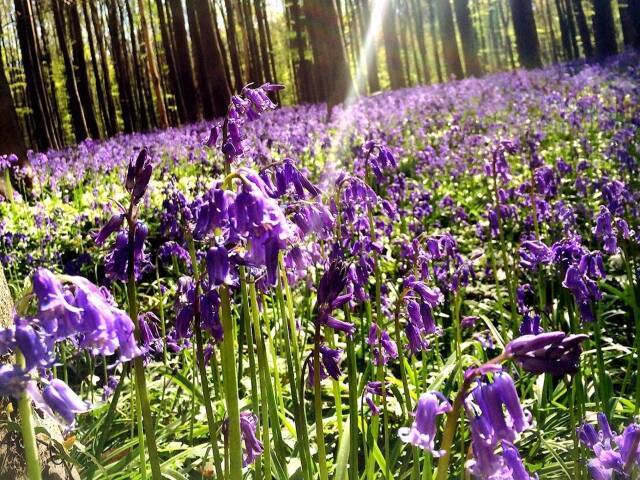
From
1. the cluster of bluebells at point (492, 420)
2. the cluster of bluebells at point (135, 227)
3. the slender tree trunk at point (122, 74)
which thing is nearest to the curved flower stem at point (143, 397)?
the cluster of bluebells at point (135, 227)

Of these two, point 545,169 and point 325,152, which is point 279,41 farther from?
point 545,169

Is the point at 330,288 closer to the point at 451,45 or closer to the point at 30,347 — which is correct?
the point at 30,347

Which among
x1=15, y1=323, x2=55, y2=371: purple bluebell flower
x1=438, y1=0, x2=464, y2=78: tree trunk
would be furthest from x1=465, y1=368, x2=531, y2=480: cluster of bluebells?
x1=438, y1=0, x2=464, y2=78: tree trunk

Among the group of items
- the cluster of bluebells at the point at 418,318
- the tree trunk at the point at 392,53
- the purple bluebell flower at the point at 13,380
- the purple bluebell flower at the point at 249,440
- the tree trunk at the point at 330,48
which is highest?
the tree trunk at the point at 392,53

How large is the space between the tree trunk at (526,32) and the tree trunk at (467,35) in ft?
8.44

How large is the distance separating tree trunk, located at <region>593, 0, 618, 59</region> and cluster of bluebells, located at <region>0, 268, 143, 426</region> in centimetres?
2539

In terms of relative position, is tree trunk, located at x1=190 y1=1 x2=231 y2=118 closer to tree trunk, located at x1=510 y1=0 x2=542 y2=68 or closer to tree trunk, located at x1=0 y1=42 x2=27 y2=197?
tree trunk, located at x1=510 y1=0 x2=542 y2=68

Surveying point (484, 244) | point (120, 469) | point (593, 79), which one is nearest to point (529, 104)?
point (593, 79)

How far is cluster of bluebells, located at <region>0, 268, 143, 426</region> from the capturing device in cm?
101

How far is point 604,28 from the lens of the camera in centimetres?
2462

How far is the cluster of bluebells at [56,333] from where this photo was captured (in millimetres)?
1010

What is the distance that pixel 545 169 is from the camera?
4.81 meters

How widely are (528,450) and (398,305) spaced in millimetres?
1218

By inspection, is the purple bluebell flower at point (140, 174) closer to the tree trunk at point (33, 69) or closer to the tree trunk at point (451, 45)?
the tree trunk at point (33, 69)
